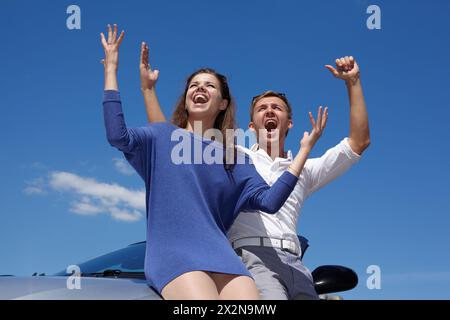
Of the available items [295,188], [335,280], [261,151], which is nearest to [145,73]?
[261,151]

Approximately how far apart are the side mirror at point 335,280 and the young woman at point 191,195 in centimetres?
72

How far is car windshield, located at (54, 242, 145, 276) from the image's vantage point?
311cm

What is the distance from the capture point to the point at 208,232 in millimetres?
2258

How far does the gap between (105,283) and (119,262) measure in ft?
2.94

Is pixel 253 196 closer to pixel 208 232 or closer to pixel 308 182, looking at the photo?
pixel 208 232

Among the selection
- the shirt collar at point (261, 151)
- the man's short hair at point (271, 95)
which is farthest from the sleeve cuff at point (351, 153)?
the man's short hair at point (271, 95)

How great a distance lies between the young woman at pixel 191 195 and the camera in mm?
2139

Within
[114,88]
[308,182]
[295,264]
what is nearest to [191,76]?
[114,88]

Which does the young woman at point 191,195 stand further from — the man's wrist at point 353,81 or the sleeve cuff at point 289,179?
the man's wrist at point 353,81

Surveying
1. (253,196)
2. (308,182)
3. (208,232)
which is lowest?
(208,232)

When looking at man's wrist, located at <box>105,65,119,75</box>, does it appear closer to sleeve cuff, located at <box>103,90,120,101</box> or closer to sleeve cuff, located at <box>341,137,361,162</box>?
sleeve cuff, located at <box>103,90,120,101</box>

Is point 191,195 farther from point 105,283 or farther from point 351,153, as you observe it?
point 351,153

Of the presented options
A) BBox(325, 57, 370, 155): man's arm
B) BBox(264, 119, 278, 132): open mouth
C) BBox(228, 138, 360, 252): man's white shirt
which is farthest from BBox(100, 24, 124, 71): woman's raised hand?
BBox(325, 57, 370, 155): man's arm

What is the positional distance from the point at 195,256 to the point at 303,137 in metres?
1.03
